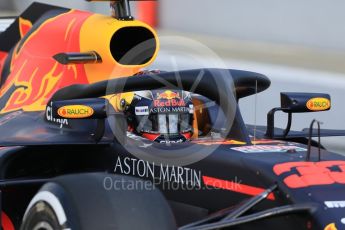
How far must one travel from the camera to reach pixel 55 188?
390 centimetres

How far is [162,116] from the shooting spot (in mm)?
4645

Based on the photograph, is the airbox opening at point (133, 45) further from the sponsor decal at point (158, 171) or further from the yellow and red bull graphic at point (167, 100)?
the sponsor decal at point (158, 171)

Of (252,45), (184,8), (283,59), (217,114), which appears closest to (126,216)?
(217,114)

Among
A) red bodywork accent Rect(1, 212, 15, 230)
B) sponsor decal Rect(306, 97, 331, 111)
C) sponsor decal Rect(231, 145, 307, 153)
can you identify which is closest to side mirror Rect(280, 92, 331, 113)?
sponsor decal Rect(306, 97, 331, 111)

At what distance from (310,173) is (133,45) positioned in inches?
78.3

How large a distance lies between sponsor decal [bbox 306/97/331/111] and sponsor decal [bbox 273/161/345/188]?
2.31 feet

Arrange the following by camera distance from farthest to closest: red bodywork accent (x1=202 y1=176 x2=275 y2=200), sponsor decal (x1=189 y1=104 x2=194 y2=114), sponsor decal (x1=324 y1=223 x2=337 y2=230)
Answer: sponsor decal (x1=189 y1=104 x2=194 y2=114) < red bodywork accent (x1=202 y1=176 x2=275 y2=200) < sponsor decal (x1=324 y1=223 x2=337 y2=230)

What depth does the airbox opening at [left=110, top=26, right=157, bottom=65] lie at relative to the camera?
5445 mm

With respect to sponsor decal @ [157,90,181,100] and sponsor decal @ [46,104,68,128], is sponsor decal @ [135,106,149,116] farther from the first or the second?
sponsor decal @ [46,104,68,128]

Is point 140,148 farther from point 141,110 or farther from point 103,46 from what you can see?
point 103,46

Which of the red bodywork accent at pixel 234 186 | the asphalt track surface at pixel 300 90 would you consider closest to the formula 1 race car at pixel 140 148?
the red bodywork accent at pixel 234 186

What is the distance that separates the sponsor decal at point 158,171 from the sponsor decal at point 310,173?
19.3 inches

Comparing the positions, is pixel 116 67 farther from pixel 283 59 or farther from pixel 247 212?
pixel 283 59

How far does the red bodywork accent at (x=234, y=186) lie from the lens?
13.1ft
